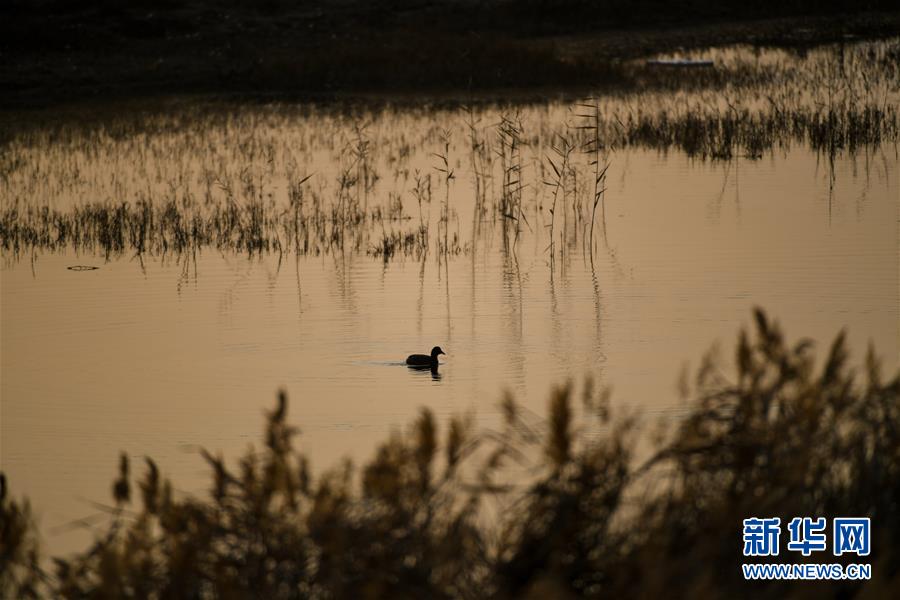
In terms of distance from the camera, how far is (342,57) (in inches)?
1314

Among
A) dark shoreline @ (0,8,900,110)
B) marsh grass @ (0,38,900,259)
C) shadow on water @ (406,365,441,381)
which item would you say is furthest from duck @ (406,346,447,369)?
dark shoreline @ (0,8,900,110)

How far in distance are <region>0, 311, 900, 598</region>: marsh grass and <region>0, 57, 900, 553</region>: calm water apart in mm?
2240

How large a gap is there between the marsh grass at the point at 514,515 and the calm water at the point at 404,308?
2.24 metres

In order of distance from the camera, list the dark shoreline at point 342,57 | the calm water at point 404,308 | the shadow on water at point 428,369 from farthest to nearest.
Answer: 1. the dark shoreline at point 342,57
2. the shadow on water at point 428,369
3. the calm water at point 404,308

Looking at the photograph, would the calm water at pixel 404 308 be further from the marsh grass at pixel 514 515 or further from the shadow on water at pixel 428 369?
the marsh grass at pixel 514 515

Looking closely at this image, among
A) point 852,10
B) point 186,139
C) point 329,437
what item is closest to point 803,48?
point 852,10

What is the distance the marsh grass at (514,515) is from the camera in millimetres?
3783

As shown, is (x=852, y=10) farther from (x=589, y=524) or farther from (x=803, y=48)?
(x=589, y=524)

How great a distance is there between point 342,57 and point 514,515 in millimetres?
29981

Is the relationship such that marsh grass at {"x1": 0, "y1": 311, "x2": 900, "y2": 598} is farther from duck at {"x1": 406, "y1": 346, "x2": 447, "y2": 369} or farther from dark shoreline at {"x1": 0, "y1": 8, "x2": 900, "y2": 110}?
dark shoreline at {"x1": 0, "y1": 8, "x2": 900, "y2": 110}

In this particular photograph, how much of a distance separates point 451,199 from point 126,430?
811 cm

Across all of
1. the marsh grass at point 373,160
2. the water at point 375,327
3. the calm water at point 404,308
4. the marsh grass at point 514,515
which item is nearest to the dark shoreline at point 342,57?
the marsh grass at point 373,160

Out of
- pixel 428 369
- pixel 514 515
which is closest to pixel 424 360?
pixel 428 369

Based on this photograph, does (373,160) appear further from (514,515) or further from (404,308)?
(514,515)
